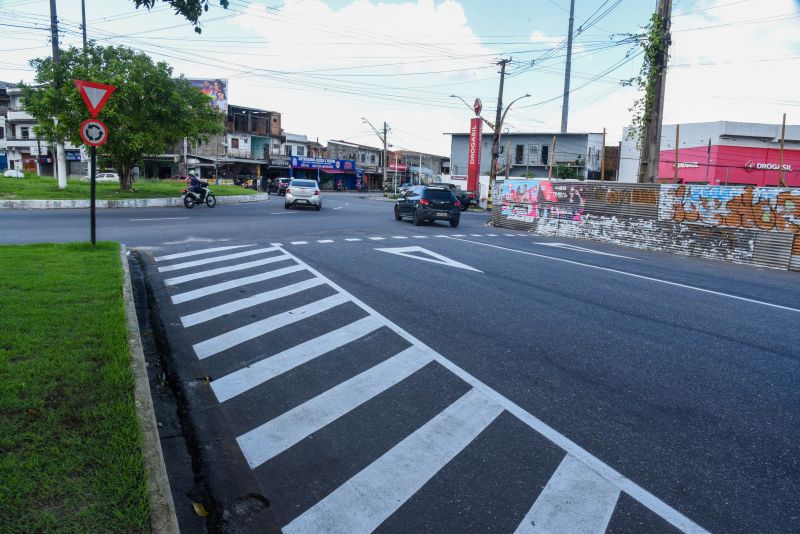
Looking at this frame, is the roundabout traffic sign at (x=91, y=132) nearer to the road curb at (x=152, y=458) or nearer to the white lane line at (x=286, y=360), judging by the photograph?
the road curb at (x=152, y=458)

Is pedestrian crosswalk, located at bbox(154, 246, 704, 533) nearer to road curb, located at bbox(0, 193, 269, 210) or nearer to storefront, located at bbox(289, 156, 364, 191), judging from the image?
road curb, located at bbox(0, 193, 269, 210)

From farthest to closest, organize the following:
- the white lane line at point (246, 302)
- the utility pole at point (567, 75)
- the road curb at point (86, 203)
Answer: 1. the utility pole at point (567, 75)
2. the road curb at point (86, 203)
3. the white lane line at point (246, 302)

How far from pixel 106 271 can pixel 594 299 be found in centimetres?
736

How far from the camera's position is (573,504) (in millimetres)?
3111

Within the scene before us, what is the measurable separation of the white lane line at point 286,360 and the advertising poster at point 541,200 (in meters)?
14.5

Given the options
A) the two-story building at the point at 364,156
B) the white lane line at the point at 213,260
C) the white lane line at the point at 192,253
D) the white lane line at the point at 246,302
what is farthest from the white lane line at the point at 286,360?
the two-story building at the point at 364,156

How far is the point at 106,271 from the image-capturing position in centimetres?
830

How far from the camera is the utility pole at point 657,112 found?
55.9 ft

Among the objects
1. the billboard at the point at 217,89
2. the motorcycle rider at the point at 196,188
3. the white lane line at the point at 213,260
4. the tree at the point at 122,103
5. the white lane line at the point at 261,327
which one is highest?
the billboard at the point at 217,89

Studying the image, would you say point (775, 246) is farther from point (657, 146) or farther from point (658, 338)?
point (658, 338)

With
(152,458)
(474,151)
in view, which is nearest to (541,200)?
(152,458)

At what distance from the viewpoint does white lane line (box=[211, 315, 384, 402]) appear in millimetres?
4781

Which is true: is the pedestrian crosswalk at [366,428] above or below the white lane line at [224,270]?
below

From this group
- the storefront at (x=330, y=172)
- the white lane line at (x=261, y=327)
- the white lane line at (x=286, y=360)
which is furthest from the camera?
the storefront at (x=330, y=172)
